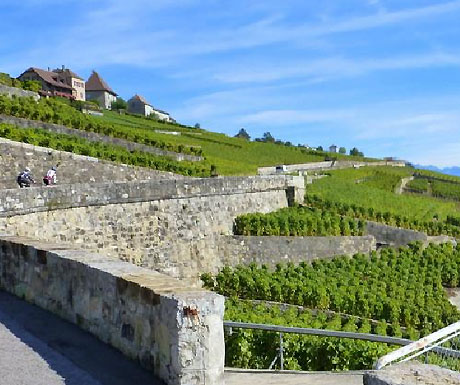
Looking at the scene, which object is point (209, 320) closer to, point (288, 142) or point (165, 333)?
point (165, 333)

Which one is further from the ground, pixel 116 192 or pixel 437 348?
pixel 116 192

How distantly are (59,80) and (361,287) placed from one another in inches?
3177

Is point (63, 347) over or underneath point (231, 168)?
underneath

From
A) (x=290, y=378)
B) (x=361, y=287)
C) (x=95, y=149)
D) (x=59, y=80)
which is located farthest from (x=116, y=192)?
(x=59, y=80)

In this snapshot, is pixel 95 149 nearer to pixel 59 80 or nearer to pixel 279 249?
pixel 279 249

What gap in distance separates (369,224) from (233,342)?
22.8m

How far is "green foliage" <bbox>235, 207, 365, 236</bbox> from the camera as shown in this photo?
2494 centimetres

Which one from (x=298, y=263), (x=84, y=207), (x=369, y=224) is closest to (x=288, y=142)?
(x=369, y=224)

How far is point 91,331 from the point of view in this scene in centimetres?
737

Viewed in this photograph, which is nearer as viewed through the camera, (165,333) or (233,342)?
(165,333)

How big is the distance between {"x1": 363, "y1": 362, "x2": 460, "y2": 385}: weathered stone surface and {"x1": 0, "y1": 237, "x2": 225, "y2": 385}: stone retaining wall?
175 centimetres

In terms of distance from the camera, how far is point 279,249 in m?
24.9

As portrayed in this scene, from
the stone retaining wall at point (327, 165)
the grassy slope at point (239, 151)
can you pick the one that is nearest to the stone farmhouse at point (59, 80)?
the grassy slope at point (239, 151)

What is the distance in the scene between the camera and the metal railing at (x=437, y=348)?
4879 mm
